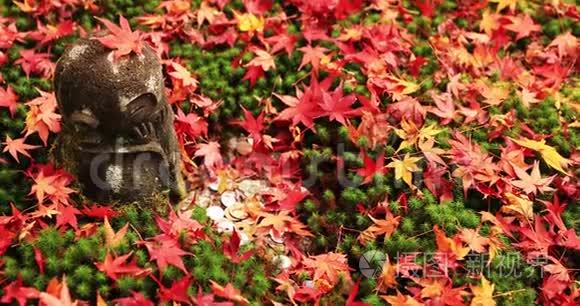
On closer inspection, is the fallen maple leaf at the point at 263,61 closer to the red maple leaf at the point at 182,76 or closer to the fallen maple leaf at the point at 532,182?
the red maple leaf at the point at 182,76

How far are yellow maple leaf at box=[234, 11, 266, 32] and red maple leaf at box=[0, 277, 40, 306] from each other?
6.58 ft

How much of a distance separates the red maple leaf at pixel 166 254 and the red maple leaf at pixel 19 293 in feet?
1.64

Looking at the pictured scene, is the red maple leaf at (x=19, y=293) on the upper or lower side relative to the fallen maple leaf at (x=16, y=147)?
lower

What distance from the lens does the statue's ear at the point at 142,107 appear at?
2.77 meters

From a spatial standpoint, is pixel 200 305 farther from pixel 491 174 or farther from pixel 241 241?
pixel 491 174

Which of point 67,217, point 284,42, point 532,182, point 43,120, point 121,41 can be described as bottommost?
point 67,217

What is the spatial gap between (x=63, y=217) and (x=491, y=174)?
209 cm

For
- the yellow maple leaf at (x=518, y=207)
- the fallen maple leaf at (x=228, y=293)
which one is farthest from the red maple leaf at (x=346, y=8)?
the fallen maple leaf at (x=228, y=293)

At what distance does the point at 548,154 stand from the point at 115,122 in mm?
2167

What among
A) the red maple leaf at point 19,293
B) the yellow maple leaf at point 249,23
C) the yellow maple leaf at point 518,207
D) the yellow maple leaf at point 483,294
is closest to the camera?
the red maple leaf at point 19,293

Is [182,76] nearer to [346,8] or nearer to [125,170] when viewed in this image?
[125,170]

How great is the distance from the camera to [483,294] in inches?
116

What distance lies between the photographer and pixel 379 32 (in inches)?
155

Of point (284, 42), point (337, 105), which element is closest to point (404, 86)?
point (337, 105)
